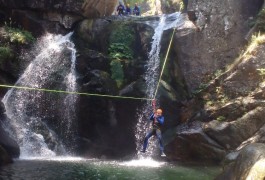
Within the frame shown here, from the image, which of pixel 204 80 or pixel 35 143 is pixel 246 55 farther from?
pixel 35 143

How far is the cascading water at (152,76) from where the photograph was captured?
1991 centimetres

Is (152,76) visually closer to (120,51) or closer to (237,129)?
(120,51)

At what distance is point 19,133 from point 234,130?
11.0 meters

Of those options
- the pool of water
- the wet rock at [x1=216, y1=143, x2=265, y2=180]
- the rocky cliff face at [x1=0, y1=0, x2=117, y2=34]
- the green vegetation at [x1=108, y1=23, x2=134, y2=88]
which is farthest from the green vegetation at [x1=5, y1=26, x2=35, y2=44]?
the wet rock at [x1=216, y1=143, x2=265, y2=180]

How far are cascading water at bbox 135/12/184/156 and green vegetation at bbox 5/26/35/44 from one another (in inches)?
307

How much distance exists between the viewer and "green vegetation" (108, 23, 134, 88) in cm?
2083

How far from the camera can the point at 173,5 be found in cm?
3309

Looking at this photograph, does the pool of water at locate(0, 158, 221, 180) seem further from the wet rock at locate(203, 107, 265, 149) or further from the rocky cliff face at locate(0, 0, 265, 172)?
the rocky cliff face at locate(0, 0, 265, 172)

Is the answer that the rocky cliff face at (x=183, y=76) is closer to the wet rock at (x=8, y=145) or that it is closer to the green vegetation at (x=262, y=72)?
the green vegetation at (x=262, y=72)

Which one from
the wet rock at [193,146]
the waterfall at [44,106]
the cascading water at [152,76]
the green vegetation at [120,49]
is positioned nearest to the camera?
the wet rock at [193,146]

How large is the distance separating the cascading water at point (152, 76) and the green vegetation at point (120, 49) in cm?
150

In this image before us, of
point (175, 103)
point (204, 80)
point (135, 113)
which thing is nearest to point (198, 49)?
point (204, 80)

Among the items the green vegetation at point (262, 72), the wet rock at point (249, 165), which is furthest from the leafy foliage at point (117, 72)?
the wet rock at point (249, 165)

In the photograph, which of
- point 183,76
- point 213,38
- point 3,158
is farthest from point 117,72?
point 3,158
